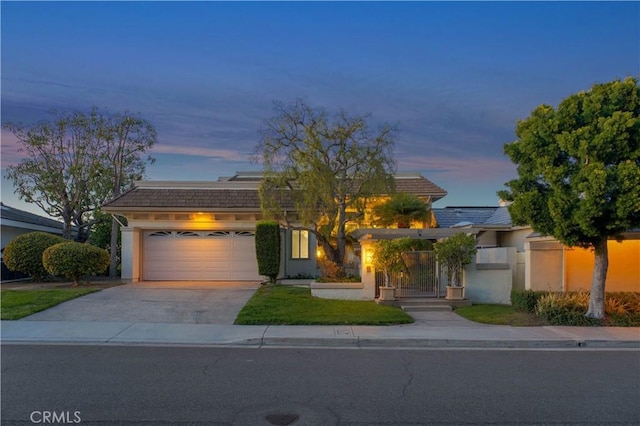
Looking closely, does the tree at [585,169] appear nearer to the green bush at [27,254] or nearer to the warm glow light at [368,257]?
the warm glow light at [368,257]

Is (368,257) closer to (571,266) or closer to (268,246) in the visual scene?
(268,246)

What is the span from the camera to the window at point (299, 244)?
21.1 metres

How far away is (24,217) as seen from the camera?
24.9 metres

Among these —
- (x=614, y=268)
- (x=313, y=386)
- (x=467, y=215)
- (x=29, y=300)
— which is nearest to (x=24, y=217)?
(x=29, y=300)

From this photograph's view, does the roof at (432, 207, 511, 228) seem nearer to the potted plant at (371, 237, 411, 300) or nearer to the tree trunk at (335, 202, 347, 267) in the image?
the tree trunk at (335, 202, 347, 267)

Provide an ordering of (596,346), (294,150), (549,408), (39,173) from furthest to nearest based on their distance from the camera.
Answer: (39,173) < (294,150) < (596,346) < (549,408)

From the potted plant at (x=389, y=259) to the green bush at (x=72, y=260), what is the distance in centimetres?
1036

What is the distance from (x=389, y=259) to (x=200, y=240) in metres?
9.49

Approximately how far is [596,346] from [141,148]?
23576mm

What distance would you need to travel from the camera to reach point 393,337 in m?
10.4

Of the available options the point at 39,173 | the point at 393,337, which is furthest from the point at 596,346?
the point at 39,173

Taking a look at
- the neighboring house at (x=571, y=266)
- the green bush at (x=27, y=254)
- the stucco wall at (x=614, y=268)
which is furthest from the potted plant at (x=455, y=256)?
the green bush at (x=27, y=254)

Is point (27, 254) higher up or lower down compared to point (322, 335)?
higher up

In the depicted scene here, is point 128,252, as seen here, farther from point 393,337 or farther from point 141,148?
point 393,337
